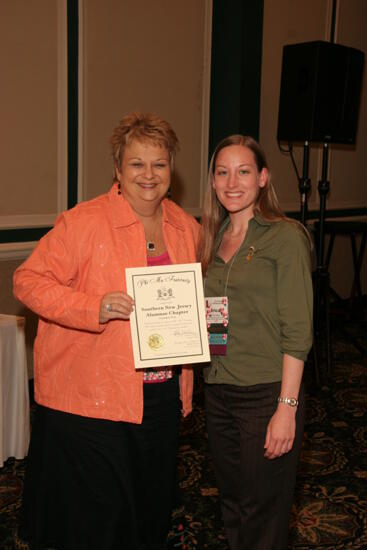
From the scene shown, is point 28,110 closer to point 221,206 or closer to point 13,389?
point 13,389

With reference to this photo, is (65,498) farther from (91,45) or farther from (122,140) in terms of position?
(91,45)

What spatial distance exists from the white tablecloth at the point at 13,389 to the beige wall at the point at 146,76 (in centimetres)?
159

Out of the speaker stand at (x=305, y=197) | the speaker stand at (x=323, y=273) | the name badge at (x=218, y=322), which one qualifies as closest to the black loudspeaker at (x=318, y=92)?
the speaker stand at (x=305, y=197)

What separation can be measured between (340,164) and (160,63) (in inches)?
116

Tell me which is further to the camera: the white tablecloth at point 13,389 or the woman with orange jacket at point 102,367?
the white tablecloth at point 13,389

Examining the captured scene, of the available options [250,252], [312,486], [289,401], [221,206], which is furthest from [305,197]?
[289,401]

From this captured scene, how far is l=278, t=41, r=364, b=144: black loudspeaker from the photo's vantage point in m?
4.66

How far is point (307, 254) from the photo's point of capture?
1.92m

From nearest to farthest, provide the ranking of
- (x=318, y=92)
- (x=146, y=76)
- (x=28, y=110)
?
(x=28, y=110) → (x=318, y=92) → (x=146, y=76)

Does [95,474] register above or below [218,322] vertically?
below

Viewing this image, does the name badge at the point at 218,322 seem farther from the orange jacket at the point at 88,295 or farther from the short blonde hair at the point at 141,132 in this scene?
the short blonde hair at the point at 141,132

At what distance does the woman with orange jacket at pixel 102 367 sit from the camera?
1979mm

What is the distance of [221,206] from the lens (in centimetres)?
218

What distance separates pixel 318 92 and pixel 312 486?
9.15 feet
